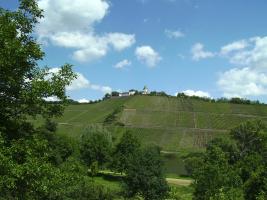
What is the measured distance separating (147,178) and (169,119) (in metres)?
104

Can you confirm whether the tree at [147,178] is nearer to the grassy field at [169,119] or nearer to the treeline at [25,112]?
the treeline at [25,112]

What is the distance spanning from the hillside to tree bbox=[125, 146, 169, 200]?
72.8 metres

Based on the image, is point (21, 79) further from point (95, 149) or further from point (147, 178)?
point (95, 149)

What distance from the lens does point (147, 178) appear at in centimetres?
5469

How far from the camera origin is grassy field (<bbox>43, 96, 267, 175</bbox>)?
447 ft

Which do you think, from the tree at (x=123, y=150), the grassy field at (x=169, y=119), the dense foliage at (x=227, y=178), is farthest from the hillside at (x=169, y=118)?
the dense foliage at (x=227, y=178)

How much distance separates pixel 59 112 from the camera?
13891mm

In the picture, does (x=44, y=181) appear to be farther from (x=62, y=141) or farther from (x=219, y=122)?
(x=219, y=122)

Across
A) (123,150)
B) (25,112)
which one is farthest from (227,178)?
(123,150)

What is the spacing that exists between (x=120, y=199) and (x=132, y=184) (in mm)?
2806

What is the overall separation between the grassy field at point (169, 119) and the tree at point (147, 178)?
2217 inches

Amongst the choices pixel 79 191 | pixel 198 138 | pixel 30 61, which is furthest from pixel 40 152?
pixel 198 138

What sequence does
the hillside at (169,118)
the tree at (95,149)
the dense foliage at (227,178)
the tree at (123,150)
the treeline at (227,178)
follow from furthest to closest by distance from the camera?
the hillside at (169,118)
the tree at (95,149)
the tree at (123,150)
the dense foliage at (227,178)
the treeline at (227,178)

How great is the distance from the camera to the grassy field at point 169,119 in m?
136
